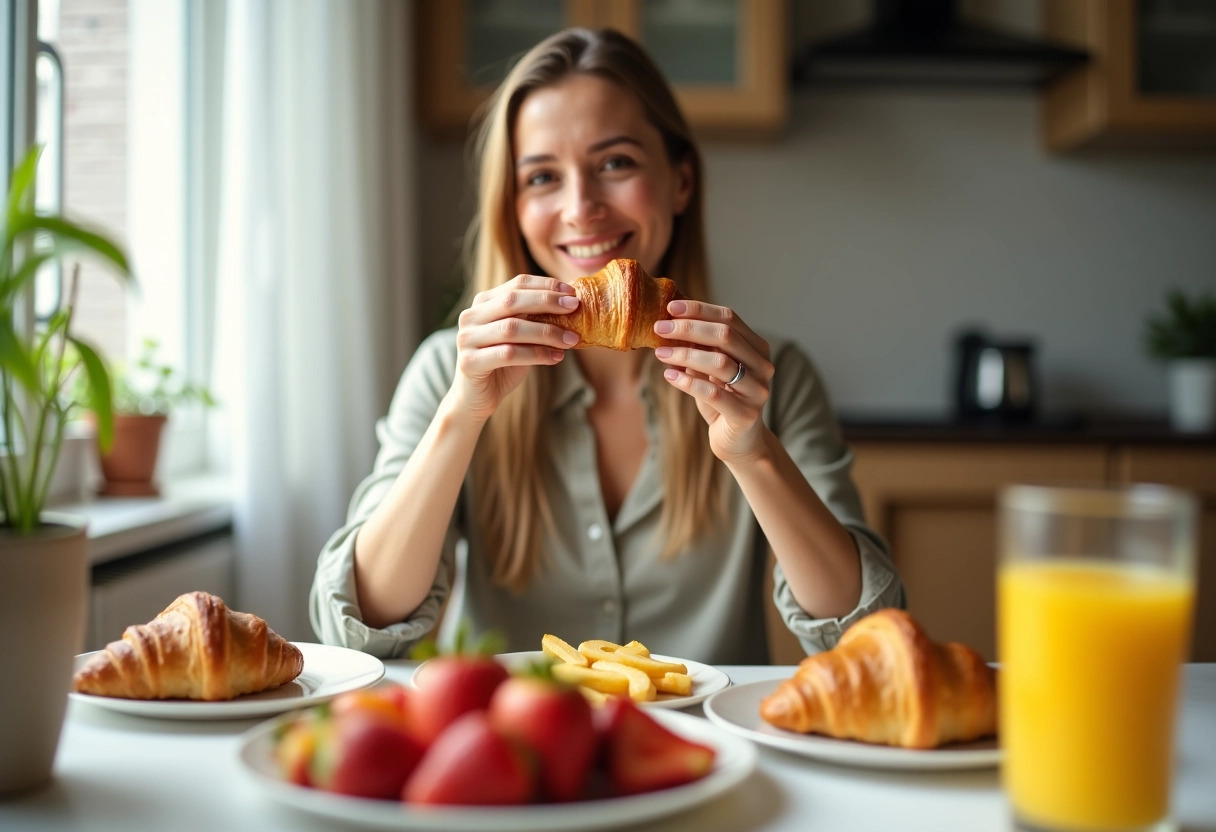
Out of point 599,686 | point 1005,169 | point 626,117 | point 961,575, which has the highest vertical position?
point 1005,169

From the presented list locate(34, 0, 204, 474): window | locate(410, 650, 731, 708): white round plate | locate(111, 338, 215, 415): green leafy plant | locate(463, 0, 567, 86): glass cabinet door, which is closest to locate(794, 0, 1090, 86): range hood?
locate(463, 0, 567, 86): glass cabinet door

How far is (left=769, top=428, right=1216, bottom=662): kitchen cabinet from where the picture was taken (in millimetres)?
2602

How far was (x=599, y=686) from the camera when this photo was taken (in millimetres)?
829

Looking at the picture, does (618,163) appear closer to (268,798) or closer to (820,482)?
(820,482)

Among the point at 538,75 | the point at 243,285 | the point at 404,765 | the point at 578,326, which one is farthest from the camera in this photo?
Answer: the point at 243,285

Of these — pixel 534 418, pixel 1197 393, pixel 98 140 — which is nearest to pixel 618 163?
pixel 534 418

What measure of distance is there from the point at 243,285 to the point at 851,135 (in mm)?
1839

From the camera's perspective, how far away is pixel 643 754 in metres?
0.60

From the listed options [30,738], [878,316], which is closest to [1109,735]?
[30,738]

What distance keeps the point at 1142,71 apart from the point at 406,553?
2528 millimetres

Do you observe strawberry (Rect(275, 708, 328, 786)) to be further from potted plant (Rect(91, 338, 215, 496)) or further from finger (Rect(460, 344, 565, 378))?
potted plant (Rect(91, 338, 215, 496))

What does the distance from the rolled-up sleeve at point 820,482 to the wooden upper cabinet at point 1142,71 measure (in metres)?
1.69

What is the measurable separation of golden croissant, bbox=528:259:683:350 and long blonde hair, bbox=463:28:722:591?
1.36ft

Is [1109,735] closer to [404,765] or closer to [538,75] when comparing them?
[404,765]
